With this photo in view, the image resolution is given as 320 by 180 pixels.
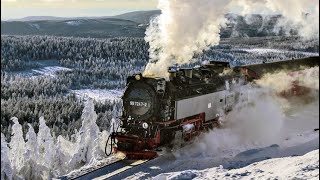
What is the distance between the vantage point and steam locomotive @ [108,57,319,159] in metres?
18.0

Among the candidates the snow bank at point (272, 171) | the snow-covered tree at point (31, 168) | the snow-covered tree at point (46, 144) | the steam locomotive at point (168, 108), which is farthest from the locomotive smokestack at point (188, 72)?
the snow-covered tree at point (31, 168)

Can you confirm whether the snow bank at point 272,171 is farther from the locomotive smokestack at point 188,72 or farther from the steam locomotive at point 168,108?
the locomotive smokestack at point 188,72

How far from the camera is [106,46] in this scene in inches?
5344

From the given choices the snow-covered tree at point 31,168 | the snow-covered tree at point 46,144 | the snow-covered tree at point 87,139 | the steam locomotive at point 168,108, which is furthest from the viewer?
the snow-covered tree at point 46,144

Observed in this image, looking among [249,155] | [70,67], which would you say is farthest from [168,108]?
[70,67]

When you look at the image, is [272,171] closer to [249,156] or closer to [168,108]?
[249,156]

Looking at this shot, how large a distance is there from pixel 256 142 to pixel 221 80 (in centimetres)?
344

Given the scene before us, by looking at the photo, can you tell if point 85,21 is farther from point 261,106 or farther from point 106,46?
point 261,106

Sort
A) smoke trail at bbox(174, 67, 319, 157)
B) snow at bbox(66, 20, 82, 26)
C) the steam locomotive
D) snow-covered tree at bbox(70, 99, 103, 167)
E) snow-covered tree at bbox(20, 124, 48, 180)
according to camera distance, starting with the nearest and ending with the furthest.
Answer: smoke trail at bbox(174, 67, 319, 157) → the steam locomotive → snow-covered tree at bbox(20, 124, 48, 180) → snow-covered tree at bbox(70, 99, 103, 167) → snow at bbox(66, 20, 82, 26)

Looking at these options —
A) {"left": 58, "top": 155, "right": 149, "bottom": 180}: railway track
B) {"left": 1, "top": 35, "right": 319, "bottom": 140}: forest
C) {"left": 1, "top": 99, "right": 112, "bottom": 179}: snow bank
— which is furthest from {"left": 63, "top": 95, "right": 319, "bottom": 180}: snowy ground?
{"left": 1, "top": 35, "right": 319, "bottom": 140}: forest

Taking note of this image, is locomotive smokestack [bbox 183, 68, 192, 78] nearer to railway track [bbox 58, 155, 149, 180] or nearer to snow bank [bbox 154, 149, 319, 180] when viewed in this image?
railway track [bbox 58, 155, 149, 180]

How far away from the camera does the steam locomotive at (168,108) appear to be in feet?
59.1

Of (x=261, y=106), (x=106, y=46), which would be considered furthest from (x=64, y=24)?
(x=261, y=106)

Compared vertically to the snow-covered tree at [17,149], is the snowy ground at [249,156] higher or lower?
higher
